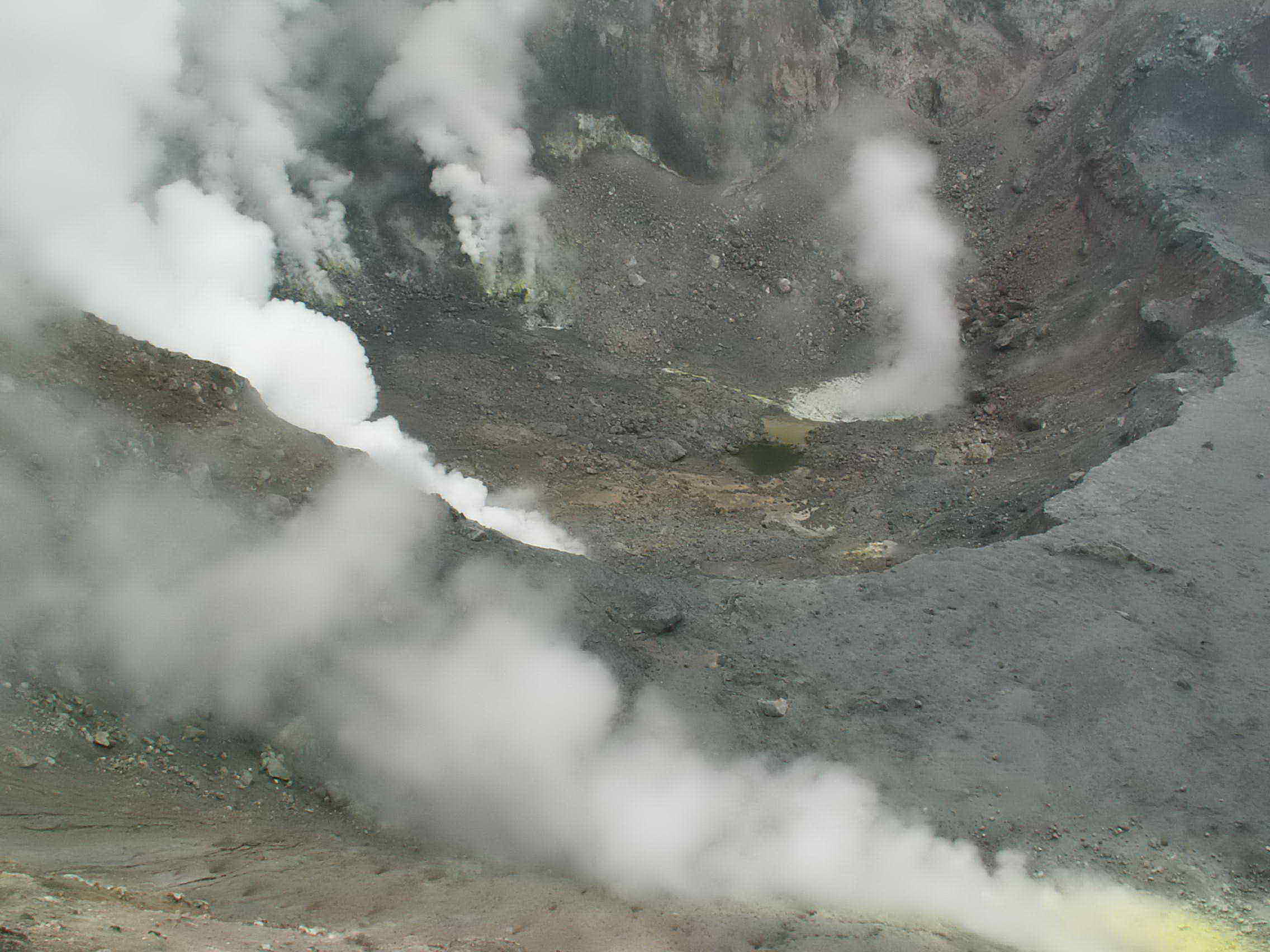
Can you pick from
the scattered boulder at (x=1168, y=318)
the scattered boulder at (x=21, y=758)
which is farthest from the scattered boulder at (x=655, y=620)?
the scattered boulder at (x=1168, y=318)

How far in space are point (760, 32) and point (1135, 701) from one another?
17.4m

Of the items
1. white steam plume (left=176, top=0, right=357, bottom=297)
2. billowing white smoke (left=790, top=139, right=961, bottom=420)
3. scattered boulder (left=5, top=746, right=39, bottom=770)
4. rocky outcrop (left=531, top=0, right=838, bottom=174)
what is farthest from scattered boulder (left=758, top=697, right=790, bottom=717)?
rocky outcrop (left=531, top=0, right=838, bottom=174)

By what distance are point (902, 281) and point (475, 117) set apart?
9.54 meters

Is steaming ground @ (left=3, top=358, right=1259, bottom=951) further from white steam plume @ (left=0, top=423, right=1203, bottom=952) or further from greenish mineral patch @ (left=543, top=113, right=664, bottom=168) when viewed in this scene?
greenish mineral patch @ (left=543, top=113, right=664, bottom=168)

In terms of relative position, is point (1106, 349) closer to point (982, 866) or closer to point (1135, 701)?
point (1135, 701)

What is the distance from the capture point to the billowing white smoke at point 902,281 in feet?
53.7

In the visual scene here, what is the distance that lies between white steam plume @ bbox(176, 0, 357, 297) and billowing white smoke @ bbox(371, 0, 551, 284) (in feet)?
5.86

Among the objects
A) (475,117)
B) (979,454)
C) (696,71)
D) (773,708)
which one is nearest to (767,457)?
(979,454)

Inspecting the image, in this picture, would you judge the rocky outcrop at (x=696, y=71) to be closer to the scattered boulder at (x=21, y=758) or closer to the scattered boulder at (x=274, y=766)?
the scattered boulder at (x=274, y=766)

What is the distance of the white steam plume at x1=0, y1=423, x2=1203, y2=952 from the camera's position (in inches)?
237

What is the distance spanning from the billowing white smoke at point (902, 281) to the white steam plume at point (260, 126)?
9663 mm

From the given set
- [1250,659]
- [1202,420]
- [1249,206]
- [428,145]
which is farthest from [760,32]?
[1250,659]

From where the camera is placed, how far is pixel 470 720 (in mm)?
6695

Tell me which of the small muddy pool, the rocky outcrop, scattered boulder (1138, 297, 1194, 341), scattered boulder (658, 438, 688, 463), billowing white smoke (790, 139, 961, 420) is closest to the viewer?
scattered boulder (1138, 297, 1194, 341)
